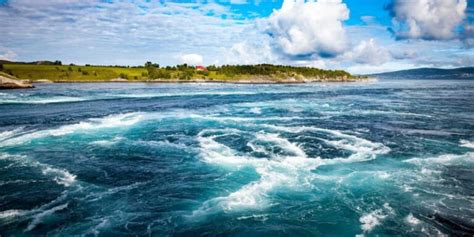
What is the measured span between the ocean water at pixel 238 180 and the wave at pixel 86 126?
24 cm

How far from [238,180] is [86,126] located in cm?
3111

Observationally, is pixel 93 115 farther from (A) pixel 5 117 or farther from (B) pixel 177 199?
(B) pixel 177 199

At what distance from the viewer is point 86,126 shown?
48.5m

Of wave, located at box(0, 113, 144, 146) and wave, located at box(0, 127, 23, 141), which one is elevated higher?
wave, located at box(0, 113, 144, 146)

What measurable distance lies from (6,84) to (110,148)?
409 feet

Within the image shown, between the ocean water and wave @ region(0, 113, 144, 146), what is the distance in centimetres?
24

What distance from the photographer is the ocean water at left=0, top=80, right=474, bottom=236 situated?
61.7 feet

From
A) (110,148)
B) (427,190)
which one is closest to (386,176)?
(427,190)

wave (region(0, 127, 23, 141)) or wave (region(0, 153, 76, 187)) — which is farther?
wave (region(0, 127, 23, 141))

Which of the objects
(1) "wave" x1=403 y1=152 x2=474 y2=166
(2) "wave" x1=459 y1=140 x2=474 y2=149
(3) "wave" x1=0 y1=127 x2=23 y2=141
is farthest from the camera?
(3) "wave" x1=0 y1=127 x2=23 y2=141

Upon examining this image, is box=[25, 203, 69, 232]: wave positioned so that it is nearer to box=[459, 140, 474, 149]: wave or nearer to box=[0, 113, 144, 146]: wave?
box=[0, 113, 144, 146]: wave

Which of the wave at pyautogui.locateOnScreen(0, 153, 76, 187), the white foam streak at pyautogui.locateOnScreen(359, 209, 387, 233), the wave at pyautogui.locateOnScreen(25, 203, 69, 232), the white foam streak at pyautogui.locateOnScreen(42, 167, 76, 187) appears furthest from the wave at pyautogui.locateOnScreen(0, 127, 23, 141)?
the white foam streak at pyautogui.locateOnScreen(359, 209, 387, 233)

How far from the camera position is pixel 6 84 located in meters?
134

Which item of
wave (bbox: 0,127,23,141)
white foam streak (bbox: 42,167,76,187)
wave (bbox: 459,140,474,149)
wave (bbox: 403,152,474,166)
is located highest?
wave (bbox: 459,140,474,149)
